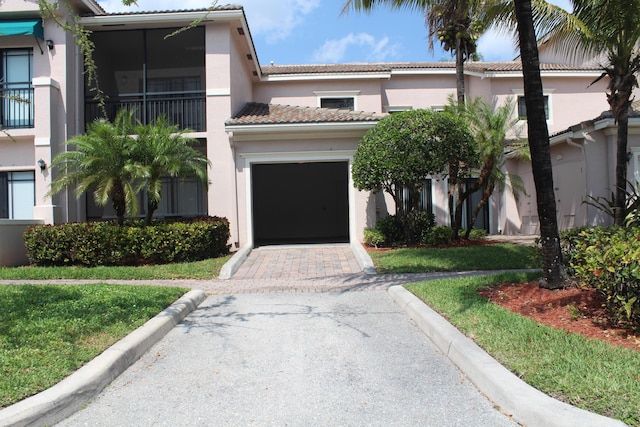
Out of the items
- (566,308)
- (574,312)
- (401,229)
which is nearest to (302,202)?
(401,229)

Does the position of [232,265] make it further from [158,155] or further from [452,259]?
[452,259]

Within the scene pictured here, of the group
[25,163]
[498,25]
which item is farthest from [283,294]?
[25,163]

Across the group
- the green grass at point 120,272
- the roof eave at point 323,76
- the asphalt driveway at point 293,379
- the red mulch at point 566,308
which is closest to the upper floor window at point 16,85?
the green grass at point 120,272

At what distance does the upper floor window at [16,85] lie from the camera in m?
13.8

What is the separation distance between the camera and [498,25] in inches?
387

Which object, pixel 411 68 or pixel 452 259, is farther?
pixel 411 68

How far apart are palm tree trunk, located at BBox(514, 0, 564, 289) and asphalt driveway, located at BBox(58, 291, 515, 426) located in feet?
7.25

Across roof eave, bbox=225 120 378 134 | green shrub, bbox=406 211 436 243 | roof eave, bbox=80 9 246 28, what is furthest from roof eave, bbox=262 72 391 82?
green shrub, bbox=406 211 436 243

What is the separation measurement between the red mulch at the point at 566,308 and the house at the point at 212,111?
7748 mm

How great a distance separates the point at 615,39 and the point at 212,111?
10.4 metres

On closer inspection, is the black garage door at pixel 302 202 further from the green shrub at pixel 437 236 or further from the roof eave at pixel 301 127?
the green shrub at pixel 437 236

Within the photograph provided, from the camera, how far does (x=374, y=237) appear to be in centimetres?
1340

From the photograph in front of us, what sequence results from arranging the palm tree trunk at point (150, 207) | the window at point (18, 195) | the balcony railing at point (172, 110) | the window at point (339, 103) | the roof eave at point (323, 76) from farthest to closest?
the window at point (339, 103) < the roof eave at point (323, 76) < the balcony railing at point (172, 110) < the window at point (18, 195) < the palm tree trunk at point (150, 207)

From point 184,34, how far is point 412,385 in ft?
46.9
